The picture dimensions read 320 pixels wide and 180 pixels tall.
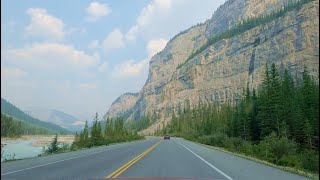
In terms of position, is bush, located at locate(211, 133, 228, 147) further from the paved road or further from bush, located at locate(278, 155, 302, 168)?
the paved road

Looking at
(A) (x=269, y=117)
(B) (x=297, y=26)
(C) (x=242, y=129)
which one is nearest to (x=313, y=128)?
(A) (x=269, y=117)

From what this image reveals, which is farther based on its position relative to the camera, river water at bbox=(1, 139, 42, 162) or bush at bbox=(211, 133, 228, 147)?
bush at bbox=(211, 133, 228, 147)

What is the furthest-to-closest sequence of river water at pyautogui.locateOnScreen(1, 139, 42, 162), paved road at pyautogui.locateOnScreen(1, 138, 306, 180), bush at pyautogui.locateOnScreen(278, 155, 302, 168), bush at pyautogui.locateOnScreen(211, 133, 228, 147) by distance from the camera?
1. bush at pyautogui.locateOnScreen(211, 133, 228, 147)
2. river water at pyautogui.locateOnScreen(1, 139, 42, 162)
3. bush at pyautogui.locateOnScreen(278, 155, 302, 168)
4. paved road at pyautogui.locateOnScreen(1, 138, 306, 180)

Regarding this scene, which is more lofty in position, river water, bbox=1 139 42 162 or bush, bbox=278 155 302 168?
river water, bbox=1 139 42 162

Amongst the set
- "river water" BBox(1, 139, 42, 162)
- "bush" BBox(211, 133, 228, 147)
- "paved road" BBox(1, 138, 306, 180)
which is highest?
"bush" BBox(211, 133, 228, 147)

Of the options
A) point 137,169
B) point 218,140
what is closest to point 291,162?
point 137,169

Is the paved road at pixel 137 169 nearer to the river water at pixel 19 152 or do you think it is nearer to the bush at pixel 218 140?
the river water at pixel 19 152

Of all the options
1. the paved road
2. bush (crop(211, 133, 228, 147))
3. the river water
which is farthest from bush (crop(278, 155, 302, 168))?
bush (crop(211, 133, 228, 147))

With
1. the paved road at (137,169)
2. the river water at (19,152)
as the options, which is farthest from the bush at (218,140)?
the paved road at (137,169)

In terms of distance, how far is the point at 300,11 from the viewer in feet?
601

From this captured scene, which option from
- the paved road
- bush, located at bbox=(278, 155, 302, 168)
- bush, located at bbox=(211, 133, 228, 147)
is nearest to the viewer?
the paved road

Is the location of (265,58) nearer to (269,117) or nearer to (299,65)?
(299,65)

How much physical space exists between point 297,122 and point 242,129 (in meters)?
21.0

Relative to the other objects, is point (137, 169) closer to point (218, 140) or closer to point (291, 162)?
point (291, 162)
